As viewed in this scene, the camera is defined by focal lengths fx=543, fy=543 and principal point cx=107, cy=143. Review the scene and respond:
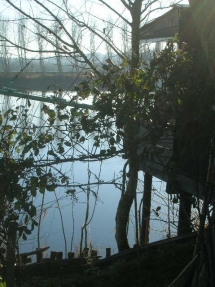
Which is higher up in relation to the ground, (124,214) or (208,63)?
(208,63)

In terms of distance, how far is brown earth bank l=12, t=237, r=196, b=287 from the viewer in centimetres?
610

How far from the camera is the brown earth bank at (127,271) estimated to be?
6102 mm

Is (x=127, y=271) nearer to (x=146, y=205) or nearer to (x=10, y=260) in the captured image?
(x=10, y=260)

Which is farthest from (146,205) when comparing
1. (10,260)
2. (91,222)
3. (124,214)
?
(10,260)

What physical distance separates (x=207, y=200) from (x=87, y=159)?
1.25 metres

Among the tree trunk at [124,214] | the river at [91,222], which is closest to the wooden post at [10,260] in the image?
the tree trunk at [124,214]

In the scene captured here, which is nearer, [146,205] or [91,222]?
[146,205]

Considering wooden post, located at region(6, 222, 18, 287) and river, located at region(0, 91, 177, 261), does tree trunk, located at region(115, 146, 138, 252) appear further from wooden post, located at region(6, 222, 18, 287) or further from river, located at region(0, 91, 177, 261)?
wooden post, located at region(6, 222, 18, 287)

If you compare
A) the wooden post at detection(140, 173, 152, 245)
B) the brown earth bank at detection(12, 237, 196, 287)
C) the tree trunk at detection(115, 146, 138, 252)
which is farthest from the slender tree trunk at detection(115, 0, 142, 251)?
the brown earth bank at detection(12, 237, 196, 287)

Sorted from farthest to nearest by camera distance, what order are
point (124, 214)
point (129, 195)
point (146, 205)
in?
point (146, 205) < point (124, 214) < point (129, 195)

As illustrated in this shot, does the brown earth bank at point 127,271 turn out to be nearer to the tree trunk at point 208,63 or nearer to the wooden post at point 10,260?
the wooden post at point 10,260

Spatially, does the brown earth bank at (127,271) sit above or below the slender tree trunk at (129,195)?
below

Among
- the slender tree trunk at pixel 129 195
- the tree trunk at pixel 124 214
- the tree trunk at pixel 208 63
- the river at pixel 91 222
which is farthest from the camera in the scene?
the river at pixel 91 222

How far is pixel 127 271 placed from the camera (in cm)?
634
